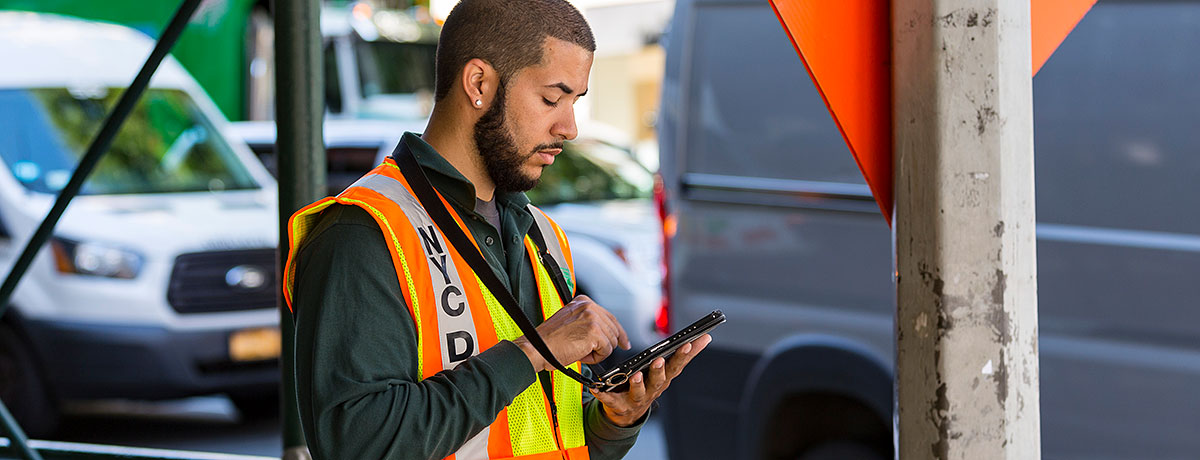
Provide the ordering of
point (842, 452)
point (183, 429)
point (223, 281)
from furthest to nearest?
point (183, 429), point (223, 281), point (842, 452)

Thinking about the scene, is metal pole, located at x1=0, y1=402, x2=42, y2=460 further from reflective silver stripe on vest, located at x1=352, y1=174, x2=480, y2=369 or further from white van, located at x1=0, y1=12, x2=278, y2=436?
white van, located at x1=0, y1=12, x2=278, y2=436

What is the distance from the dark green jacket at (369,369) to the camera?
2.06 metres

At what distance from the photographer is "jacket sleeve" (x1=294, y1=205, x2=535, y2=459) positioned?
80.9 inches

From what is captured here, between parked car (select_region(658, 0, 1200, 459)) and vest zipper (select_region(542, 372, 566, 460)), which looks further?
parked car (select_region(658, 0, 1200, 459))

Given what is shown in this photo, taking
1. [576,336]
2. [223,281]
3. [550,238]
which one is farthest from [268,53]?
[576,336]

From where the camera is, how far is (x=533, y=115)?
2.31 metres

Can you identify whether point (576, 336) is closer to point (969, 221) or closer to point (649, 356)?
point (649, 356)

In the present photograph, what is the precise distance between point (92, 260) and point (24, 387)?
74cm

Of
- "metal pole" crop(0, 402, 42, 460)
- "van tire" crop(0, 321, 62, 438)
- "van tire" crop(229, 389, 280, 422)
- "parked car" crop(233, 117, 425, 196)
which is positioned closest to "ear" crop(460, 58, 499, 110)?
"metal pole" crop(0, 402, 42, 460)

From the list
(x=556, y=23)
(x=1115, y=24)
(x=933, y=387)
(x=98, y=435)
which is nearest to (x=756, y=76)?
(x=1115, y=24)

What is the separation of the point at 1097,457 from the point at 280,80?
2425 millimetres

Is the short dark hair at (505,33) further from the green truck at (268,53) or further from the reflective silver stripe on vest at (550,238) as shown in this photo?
the green truck at (268,53)

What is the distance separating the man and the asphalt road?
527 cm

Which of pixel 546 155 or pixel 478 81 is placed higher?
pixel 478 81
